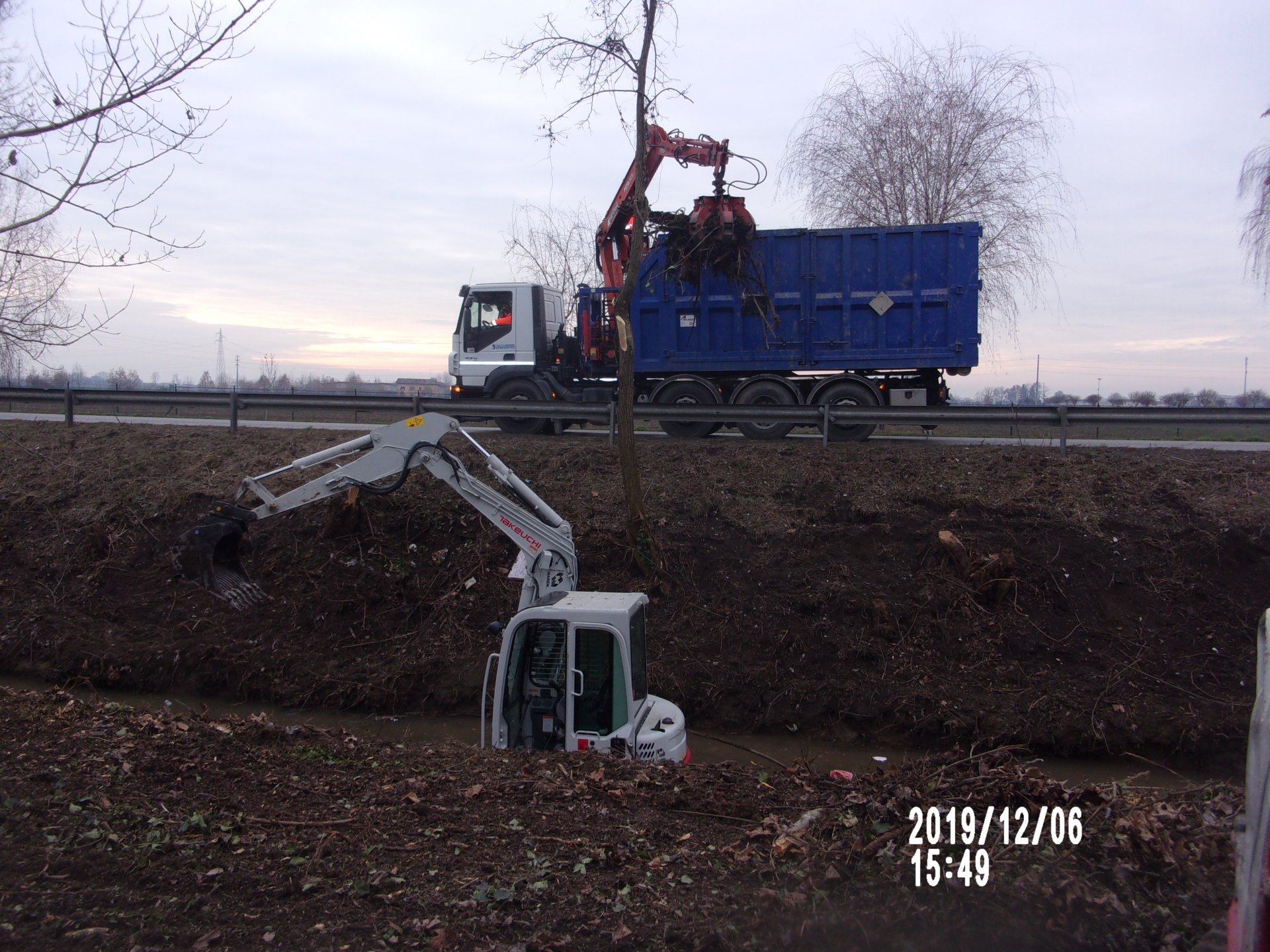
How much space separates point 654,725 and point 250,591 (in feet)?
15.7

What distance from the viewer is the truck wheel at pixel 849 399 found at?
14.9 metres

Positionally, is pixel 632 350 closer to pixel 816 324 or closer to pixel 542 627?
pixel 542 627

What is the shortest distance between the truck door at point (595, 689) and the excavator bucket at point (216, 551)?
3.75 metres

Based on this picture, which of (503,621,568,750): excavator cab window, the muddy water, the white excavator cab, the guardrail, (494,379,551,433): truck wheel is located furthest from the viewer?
(494,379,551,433): truck wheel

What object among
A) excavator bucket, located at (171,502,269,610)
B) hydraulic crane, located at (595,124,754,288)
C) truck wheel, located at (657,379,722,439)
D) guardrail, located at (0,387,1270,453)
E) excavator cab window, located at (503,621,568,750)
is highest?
hydraulic crane, located at (595,124,754,288)

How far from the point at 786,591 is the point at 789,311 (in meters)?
6.31

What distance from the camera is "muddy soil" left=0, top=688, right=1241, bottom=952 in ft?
11.3

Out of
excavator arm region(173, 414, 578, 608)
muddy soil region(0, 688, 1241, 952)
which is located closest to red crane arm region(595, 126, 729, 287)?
excavator arm region(173, 414, 578, 608)

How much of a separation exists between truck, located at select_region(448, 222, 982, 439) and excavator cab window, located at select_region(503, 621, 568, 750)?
8173 millimetres

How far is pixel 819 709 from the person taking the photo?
32.7 feet

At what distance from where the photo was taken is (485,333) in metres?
17.3

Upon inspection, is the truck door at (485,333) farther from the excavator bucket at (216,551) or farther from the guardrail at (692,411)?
the excavator bucket at (216,551)

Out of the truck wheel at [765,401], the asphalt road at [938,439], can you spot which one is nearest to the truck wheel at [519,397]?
the asphalt road at [938,439]

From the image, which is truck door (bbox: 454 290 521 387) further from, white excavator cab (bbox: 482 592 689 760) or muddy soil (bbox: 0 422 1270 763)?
white excavator cab (bbox: 482 592 689 760)
